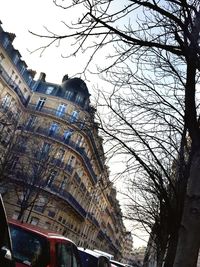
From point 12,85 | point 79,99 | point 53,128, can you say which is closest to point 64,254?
point 12,85

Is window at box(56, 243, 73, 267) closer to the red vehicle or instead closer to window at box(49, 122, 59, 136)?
the red vehicle

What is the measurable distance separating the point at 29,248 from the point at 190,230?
273cm

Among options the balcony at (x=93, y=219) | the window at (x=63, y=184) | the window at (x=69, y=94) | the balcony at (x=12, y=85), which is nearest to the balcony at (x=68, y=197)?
the window at (x=63, y=184)

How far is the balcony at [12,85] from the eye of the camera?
138 ft

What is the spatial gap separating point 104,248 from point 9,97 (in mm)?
56783

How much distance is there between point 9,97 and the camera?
4459 cm

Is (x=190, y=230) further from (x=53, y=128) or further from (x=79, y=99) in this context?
(x=79, y=99)

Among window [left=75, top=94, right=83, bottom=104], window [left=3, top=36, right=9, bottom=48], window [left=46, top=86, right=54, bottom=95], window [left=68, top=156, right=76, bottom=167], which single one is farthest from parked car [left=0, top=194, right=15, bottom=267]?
window [left=46, top=86, right=54, bottom=95]

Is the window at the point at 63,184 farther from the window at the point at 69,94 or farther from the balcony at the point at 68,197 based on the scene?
the window at the point at 69,94

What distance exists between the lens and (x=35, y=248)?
630 cm

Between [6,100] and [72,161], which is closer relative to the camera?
[6,100]

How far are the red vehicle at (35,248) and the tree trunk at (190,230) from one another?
219cm

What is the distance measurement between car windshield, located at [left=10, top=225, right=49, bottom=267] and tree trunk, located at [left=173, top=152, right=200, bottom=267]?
87.5 inches

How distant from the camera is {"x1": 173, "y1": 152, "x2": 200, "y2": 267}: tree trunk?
4801mm
